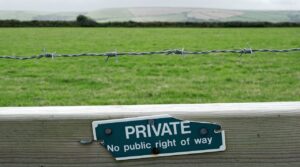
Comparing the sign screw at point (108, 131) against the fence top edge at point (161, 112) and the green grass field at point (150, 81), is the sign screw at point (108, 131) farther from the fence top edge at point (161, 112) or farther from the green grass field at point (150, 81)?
the green grass field at point (150, 81)

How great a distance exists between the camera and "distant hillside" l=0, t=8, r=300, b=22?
2361 inches

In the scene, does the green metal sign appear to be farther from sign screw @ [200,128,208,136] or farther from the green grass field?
the green grass field

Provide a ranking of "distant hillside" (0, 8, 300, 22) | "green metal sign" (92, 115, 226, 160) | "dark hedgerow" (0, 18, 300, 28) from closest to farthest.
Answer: "green metal sign" (92, 115, 226, 160)
"dark hedgerow" (0, 18, 300, 28)
"distant hillside" (0, 8, 300, 22)

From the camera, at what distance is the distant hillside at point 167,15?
60.0 metres

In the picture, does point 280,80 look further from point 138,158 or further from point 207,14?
point 207,14

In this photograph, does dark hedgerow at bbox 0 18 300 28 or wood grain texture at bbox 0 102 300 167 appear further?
dark hedgerow at bbox 0 18 300 28

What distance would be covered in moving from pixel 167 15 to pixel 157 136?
6808cm

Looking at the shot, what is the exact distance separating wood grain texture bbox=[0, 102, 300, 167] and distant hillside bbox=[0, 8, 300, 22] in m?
56.3

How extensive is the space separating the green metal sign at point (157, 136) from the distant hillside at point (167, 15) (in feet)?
185

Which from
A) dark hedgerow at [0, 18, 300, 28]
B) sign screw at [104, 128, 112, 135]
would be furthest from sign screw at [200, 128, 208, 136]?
dark hedgerow at [0, 18, 300, 28]

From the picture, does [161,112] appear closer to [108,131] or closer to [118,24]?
[108,131]

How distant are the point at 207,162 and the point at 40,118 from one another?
491 millimetres

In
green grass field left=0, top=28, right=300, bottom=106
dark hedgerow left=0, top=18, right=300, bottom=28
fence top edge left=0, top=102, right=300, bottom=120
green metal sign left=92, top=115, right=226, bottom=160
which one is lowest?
dark hedgerow left=0, top=18, right=300, bottom=28

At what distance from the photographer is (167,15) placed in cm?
6850
